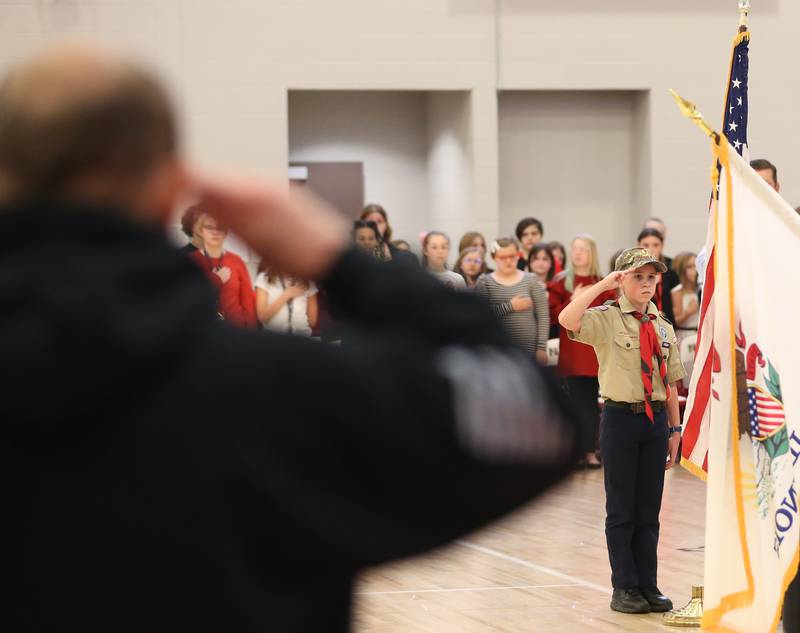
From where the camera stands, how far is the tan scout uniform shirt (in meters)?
5.40

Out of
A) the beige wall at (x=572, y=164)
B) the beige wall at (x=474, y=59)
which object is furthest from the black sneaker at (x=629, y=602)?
the beige wall at (x=572, y=164)

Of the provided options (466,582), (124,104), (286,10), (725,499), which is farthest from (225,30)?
(124,104)

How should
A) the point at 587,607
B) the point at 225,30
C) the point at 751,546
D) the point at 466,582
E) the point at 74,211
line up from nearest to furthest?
the point at 74,211 → the point at 751,546 → the point at 587,607 → the point at 466,582 → the point at 225,30

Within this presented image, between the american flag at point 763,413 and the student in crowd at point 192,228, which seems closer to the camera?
the american flag at point 763,413

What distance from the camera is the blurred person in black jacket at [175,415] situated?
102 centimetres

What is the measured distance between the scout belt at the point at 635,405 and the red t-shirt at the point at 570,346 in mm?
3335

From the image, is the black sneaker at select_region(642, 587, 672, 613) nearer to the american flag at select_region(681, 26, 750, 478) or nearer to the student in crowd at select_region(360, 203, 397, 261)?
the american flag at select_region(681, 26, 750, 478)

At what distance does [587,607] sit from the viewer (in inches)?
215

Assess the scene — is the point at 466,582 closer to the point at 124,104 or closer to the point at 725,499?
the point at 725,499

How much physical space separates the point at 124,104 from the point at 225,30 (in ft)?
36.5

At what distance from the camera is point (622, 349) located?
5.45 metres

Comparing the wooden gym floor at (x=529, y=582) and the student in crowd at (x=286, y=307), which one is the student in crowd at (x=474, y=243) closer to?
the wooden gym floor at (x=529, y=582)

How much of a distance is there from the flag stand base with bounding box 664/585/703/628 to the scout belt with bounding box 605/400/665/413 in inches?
30.3

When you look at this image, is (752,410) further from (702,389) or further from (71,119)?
(71,119)
